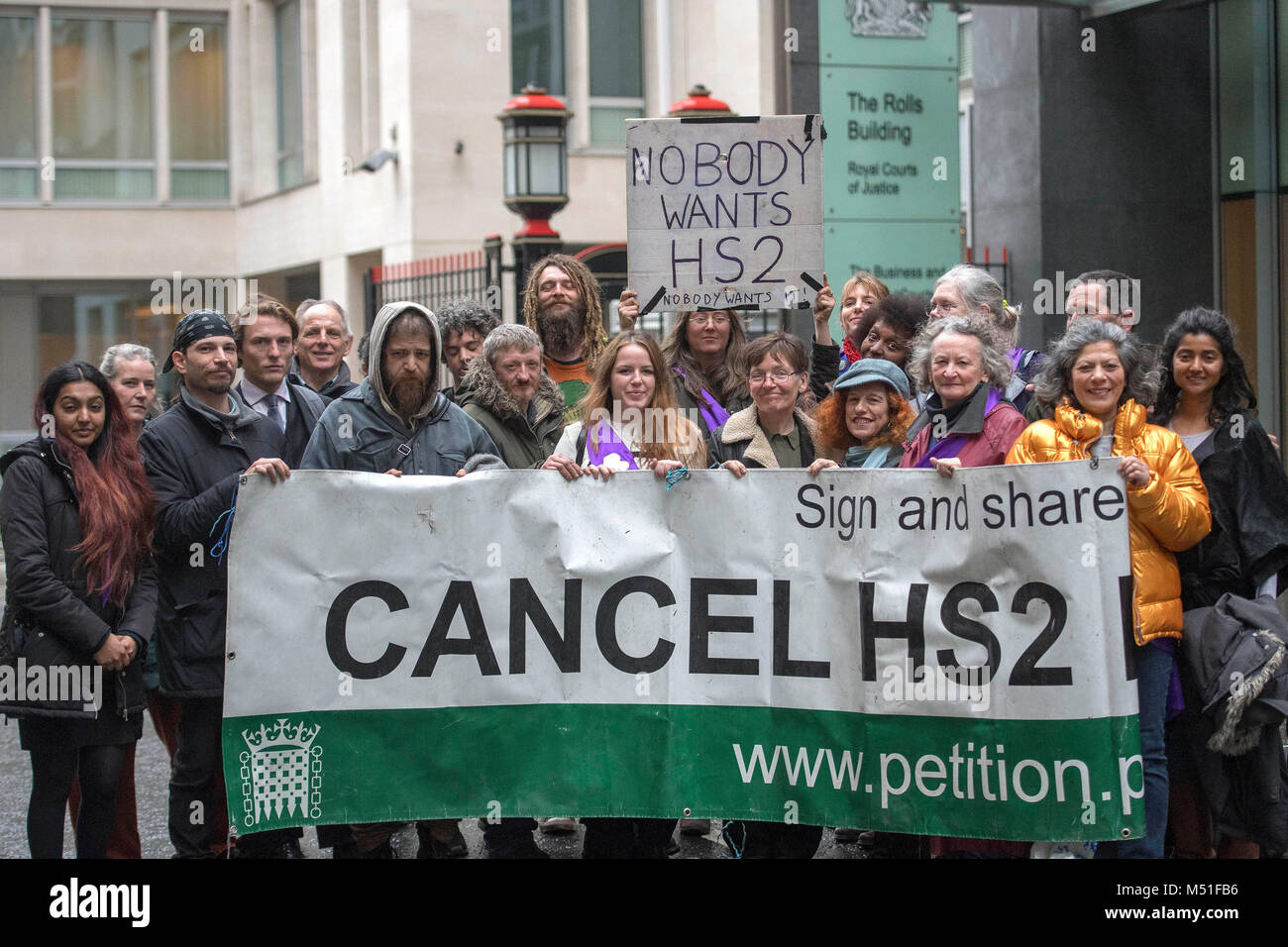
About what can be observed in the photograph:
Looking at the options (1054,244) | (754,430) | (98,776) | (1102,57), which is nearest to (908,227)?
(1054,244)

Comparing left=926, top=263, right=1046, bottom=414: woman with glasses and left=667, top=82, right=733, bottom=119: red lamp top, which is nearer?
left=926, top=263, right=1046, bottom=414: woman with glasses

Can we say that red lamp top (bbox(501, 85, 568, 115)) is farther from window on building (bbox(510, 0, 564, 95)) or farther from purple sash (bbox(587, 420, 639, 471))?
purple sash (bbox(587, 420, 639, 471))

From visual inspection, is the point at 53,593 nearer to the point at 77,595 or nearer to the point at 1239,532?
the point at 77,595

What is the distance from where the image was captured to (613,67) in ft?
67.6

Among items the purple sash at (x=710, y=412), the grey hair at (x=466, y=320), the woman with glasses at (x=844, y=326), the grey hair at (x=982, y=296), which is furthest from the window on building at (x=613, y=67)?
the grey hair at (x=982, y=296)

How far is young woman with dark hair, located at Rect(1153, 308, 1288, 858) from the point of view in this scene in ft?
17.0

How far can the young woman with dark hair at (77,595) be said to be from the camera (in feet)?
17.1

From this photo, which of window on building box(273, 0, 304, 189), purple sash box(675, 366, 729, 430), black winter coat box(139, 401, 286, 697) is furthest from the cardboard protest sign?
window on building box(273, 0, 304, 189)

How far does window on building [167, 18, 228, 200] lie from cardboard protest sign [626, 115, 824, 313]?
21076 millimetres

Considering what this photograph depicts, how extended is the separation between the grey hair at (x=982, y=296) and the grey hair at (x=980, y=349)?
46 centimetres

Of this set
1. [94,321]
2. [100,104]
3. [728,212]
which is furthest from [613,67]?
[728,212]

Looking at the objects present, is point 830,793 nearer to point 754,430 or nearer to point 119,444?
point 754,430

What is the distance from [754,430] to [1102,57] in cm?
713

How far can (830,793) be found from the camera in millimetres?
5125
